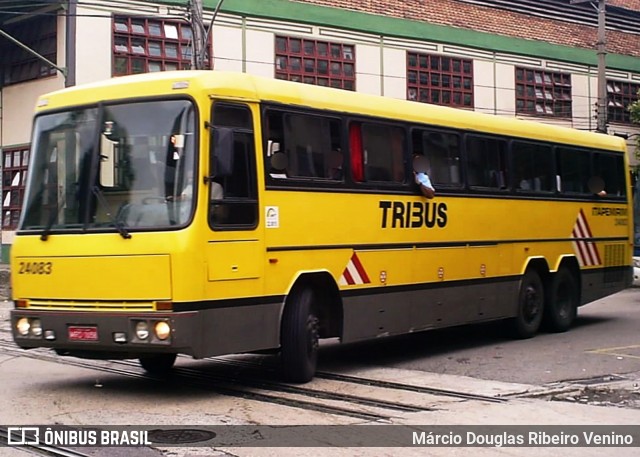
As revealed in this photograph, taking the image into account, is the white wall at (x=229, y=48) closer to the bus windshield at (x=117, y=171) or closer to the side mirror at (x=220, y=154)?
the bus windshield at (x=117, y=171)

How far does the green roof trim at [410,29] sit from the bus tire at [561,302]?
16.3 m

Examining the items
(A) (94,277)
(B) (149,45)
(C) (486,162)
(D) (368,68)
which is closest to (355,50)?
(D) (368,68)

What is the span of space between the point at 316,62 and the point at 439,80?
5341mm

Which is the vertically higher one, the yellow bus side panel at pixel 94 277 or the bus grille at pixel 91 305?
the yellow bus side panel at pixel 94 277

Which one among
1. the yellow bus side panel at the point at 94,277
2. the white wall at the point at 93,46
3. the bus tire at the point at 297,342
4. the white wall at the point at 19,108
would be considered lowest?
the bus tire at the point at 297,342

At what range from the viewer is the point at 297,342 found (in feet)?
33.3

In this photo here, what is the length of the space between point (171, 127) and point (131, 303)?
176 centimetres

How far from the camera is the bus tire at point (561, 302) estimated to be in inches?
598

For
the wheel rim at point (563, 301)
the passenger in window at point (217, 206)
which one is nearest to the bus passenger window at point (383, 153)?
the passenger in window at point (217, 206)

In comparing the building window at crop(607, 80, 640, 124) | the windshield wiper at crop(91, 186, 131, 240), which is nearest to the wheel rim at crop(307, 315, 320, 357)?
the windshield wiper at crop(91, 186, 131, 240)

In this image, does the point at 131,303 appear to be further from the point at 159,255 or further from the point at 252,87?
the point at 252,87

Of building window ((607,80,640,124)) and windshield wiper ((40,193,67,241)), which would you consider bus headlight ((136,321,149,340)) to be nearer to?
windshield wiper ((40,193,67,241))

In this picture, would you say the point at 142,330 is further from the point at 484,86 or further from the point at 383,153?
the point at 484,86

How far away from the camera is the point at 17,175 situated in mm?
30781
